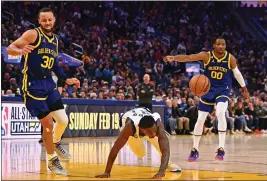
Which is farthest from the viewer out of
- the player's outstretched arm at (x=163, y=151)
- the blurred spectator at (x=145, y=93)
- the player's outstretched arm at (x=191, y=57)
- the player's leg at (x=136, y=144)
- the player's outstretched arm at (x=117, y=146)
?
the blurred spectator at (x=145, y=93)

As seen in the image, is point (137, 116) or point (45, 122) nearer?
point (137, 116)

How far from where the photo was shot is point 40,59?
8062 millimetres

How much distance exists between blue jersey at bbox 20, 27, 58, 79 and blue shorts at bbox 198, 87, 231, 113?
143 inches

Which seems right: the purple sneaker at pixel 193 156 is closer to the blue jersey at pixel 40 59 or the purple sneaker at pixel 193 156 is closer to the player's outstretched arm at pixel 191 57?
the player's outstretched arm at pixel 191 57

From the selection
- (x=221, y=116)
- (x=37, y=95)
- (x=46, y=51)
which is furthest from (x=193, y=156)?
(x=46, y=51)

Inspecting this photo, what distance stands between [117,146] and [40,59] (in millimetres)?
1736

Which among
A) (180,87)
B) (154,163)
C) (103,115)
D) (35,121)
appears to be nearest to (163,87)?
(180,87)

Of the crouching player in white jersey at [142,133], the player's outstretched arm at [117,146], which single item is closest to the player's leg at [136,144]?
the crouching player in white jersey at [142,133]

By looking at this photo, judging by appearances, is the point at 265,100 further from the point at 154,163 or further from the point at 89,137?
the point at 154,163

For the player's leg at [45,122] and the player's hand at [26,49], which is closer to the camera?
the player's hand at [26,49]

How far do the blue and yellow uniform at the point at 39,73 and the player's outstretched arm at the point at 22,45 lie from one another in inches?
4.3

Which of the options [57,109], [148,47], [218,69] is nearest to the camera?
[57,109]

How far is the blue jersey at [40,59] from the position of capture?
26.3 ft

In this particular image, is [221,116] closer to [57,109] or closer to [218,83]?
[218,83]
